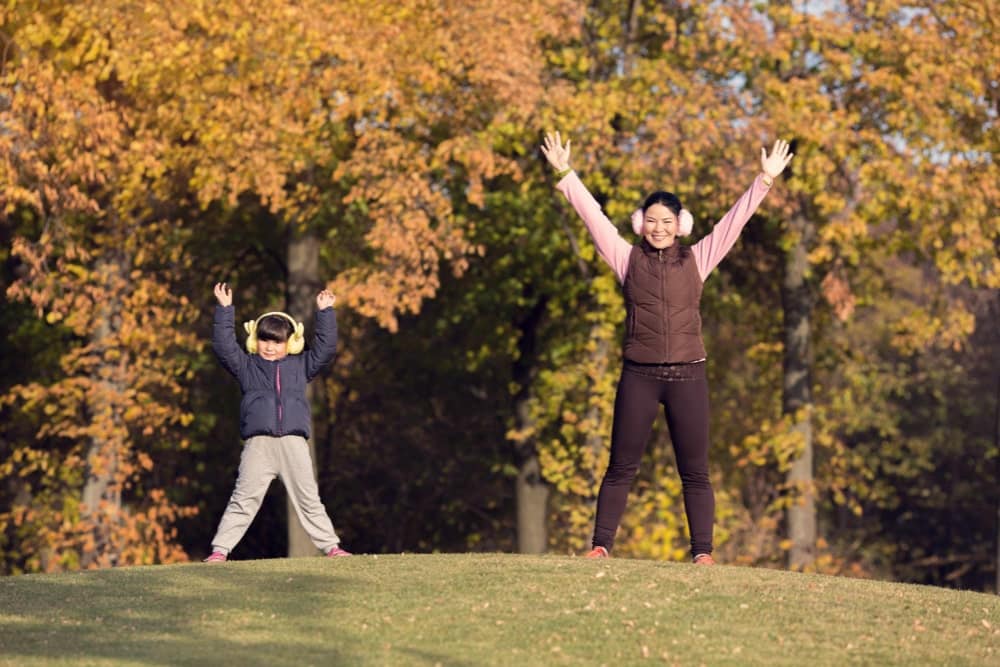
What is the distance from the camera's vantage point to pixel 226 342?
12266mm

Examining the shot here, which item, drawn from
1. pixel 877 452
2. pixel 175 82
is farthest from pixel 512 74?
pixel 877 452

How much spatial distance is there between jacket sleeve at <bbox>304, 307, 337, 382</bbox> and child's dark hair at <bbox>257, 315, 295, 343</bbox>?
0.21 meters

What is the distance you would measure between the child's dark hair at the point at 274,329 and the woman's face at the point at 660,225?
108 inches

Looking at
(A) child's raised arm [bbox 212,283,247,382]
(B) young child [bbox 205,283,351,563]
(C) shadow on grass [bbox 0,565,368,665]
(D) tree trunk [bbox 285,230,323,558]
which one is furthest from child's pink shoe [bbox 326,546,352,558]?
(D) tree trunk [bbox 285,230,323,558]

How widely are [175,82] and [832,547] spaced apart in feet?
85.3

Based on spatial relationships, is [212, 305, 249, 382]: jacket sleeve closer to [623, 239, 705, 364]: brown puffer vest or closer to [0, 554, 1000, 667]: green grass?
[0, 554, 1000, 667]: green grass

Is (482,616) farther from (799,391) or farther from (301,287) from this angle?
(799,391)

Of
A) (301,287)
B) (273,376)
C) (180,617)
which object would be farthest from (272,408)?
(301,287)

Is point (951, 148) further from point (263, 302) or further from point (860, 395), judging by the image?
point (860, 395)

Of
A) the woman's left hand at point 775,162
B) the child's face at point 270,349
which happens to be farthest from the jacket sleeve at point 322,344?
the woman's left hand at point 775,162

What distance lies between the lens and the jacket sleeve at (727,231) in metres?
11.5

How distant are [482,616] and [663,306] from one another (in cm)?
263

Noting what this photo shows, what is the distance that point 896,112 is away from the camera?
24.0 meters

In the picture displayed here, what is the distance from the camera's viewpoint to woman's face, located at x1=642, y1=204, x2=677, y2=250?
1142cm
